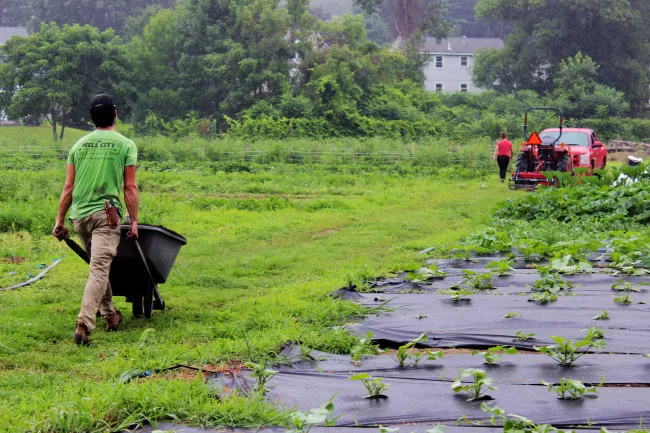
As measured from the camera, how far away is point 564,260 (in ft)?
29.9

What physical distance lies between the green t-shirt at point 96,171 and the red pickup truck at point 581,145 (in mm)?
19531

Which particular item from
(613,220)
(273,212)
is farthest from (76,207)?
(273,212)

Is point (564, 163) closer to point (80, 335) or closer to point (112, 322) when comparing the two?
point (112, 322)

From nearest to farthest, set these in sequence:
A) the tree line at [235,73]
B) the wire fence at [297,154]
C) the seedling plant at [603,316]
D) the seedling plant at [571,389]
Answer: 1. the seedling plant at [571,389]
2. the seedling plant at [603,316]
3. the wire fence at [297,154]
4. the tree line at [235,73]

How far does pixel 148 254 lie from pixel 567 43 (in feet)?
168

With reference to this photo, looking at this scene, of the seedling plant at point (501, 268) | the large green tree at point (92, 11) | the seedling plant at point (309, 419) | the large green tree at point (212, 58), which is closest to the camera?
the seedling plant at point (309, 419)

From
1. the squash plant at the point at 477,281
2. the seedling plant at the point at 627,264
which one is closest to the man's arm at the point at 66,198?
the squash plant at the point at 477,281

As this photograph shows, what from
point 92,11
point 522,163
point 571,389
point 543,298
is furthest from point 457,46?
point 571,389

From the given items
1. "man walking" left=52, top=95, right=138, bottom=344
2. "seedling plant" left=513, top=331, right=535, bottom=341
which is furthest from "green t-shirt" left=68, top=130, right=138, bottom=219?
"seedling plant" left=513, top=331, right=535, bottom=341

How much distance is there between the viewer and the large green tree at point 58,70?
4278cm

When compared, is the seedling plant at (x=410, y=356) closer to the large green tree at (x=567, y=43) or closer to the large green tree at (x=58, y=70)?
the large green tree at (x=58, y=70)

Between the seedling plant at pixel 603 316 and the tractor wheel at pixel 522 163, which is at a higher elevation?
the tractor wheel at pixel 522 163

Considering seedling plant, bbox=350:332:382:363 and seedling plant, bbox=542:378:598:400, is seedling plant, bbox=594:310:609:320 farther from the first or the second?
seedling plant, bbox=542:378:598:400

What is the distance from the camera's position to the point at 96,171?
6.85 metres
